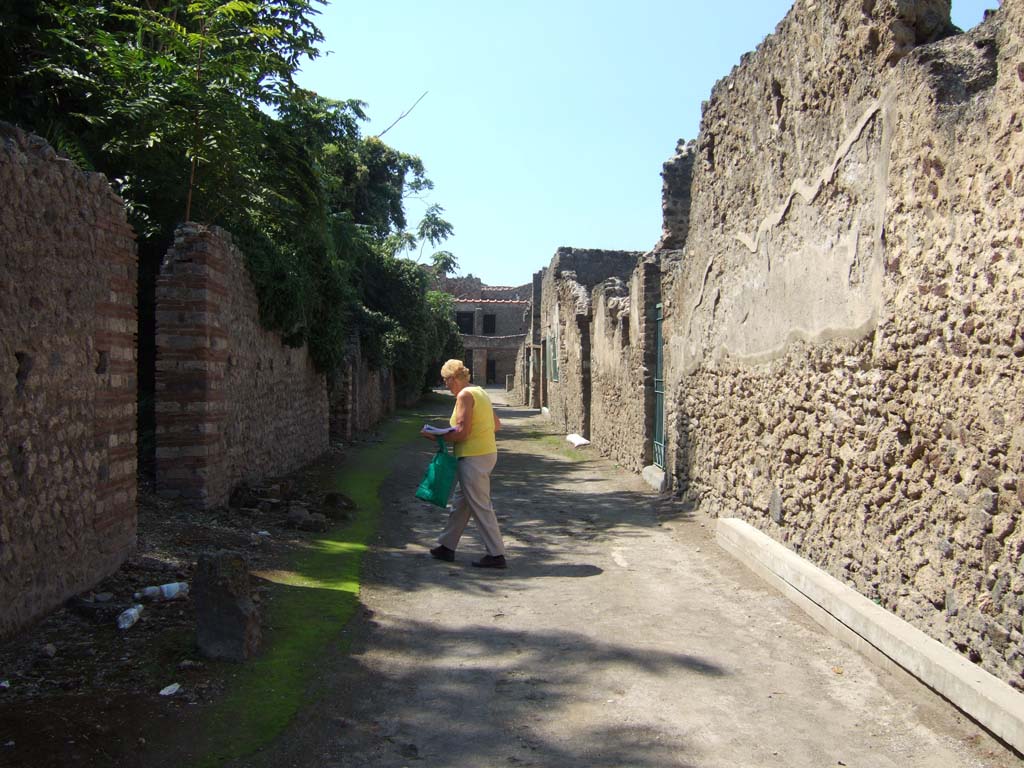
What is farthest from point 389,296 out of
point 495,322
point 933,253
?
point 495,322

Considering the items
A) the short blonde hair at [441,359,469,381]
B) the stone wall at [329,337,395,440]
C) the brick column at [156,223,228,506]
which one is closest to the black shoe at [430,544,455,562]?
the short blonde hair at [441,359,469,381]

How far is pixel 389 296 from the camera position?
23.6m

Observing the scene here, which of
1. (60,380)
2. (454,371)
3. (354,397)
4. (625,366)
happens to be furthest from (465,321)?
(60,380)

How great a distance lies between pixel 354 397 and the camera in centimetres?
1678

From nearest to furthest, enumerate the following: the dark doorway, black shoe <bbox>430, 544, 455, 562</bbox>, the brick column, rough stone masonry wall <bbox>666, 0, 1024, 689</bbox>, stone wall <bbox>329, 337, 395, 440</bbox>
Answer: rough stone masonry wall <bbox>666, 0, 1024, 689</bbox>
black shoe <bbox>430, 544, 455, 562</bbox>
the brick column
stone wall <bbox>329, 337, 395, 440</bbox>
the dark doorway

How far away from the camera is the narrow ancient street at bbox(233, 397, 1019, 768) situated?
11.4ft

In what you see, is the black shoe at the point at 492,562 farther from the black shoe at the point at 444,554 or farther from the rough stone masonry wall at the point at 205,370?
the rough stone masonry wall at the point at 205,370

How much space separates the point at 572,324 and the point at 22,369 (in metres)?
14.5

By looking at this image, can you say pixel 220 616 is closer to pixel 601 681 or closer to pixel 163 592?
pixel 163 592

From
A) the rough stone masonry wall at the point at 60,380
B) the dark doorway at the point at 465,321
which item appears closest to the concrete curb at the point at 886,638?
the rough stone masonry wall at the point at 60,380

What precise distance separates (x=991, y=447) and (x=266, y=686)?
334 cm

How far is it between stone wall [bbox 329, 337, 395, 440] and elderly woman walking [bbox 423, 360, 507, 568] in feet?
25.3

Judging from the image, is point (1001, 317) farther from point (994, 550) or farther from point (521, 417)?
point (521, 417)

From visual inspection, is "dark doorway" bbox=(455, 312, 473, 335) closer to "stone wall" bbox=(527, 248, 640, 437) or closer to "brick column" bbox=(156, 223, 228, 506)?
"stone wall" bbox=(527, 248, 640, 437)
